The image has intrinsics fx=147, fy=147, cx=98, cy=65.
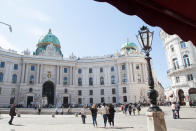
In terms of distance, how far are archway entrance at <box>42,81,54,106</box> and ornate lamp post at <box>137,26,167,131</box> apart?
48678 millimetres

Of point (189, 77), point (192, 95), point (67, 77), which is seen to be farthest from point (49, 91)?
point (192, 95)

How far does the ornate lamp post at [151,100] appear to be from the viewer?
543 centimetres

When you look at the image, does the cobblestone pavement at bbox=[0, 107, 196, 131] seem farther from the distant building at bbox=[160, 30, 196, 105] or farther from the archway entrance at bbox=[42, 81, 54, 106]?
the archway entrance at bbox=[42, 81, 54, 106]

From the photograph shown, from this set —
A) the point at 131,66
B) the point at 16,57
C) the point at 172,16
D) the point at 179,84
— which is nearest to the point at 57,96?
the point at 16,57

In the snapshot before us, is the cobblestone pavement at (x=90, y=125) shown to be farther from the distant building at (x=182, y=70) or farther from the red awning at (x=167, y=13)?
the distant building at (x=182, y=70)

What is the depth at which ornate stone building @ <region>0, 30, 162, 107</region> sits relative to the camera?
47.3 meters

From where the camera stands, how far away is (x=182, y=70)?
101ft

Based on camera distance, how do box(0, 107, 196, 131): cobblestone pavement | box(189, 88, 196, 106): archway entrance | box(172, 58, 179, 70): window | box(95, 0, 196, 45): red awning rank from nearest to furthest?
box(95, 0, 196, 45): red awning < box(0, 107, 196, 131): cobblestone pavement < box(189, 88, 196, 106): archway entrance < box(172, 58, 179, 70): window

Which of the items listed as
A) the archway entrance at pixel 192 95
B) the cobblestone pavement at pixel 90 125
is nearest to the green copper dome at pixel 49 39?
the cobblestone pavement at pixel 90 125

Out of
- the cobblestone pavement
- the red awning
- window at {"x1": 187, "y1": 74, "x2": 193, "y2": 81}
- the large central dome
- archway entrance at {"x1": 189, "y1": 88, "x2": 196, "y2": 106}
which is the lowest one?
the cobblestone pavement

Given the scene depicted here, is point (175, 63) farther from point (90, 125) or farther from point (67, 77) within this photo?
point (67, 77)

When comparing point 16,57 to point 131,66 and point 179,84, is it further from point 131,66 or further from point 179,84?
point 179,84

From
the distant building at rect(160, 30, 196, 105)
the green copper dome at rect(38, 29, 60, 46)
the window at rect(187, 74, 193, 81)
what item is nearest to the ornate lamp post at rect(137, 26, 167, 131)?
the distant building at rect(160, 30, 196, 105)

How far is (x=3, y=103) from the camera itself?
1718 inches
